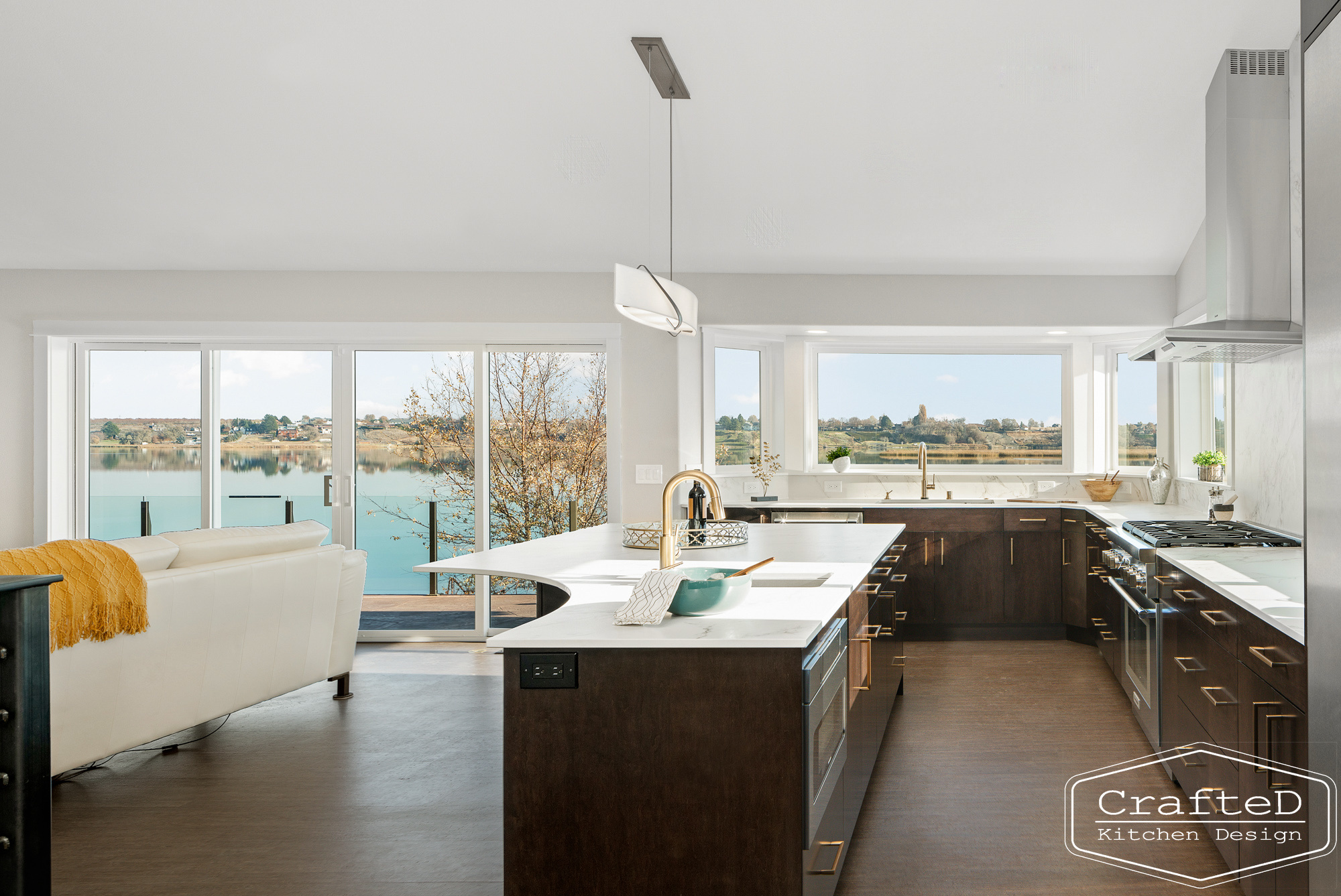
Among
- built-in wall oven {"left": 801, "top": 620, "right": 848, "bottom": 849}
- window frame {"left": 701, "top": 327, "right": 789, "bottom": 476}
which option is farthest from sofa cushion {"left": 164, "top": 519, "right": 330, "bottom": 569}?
built-in wall oven {"left": 801, "top": 620, "right": 848, "bottom": 849}

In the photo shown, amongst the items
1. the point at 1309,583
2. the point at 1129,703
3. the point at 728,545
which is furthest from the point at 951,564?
the point at 1309,583

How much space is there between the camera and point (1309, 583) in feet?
4.78

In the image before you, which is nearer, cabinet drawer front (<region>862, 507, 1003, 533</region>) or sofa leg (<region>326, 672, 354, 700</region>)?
sofa leg (<region>326, 672, 354, 700</region>)

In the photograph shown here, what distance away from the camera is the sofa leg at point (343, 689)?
421 centimetres

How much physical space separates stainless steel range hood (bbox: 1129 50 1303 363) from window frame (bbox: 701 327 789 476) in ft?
9.12

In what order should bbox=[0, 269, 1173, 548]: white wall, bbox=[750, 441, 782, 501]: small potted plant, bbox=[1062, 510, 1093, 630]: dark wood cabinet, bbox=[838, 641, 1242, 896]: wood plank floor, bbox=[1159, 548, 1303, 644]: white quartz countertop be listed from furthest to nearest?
1. bbox=[750, 441, 782, 501]: small potted plant
2. bbox=[0, 269, 1173, 548]: white wall
3. bbox=[1062, 510, 1093, 630]: dark wood cabinet
4. bbox=[838, 641, 1242, 896]: wood plank floor
5. bbox=[1159, 548, 1303, 644]: white quartz countertop

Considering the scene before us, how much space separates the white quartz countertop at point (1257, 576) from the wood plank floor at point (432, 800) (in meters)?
0.86

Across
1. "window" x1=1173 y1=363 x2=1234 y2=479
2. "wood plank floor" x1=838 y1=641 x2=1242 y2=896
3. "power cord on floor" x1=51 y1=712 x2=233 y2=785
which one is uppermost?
"window" x1=1173 y1=363 x2=1234 y2=479

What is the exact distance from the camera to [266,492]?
536cm

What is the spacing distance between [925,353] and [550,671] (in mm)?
5106

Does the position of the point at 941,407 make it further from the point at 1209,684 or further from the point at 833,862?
the point at 833,862

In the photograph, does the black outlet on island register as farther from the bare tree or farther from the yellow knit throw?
the bare tree

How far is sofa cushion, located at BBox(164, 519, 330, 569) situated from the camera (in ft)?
11.3

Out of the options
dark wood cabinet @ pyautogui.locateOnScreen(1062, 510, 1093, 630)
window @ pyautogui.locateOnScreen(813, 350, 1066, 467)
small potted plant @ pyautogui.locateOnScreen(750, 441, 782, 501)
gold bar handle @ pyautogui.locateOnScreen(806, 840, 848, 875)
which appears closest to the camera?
gold bar handle @ pyautogui.locateOnScreen(806, 840, 848, 875)
